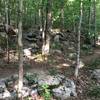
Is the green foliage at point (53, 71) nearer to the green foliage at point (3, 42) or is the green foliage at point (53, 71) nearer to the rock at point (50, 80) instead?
the rock at point (50, 80)

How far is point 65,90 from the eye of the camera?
18.5 meters

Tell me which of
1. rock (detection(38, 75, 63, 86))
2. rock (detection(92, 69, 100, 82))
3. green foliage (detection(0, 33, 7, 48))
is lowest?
rock (detection(92, 69, 100, 82))

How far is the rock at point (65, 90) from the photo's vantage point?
18.0 metres

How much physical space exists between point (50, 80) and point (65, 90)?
4.22 feet

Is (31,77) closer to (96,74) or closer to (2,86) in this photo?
(2,86)

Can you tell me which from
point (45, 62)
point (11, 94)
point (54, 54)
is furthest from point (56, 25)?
point (11, 94)

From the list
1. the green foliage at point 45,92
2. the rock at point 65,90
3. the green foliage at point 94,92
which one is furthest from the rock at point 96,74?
the green foliage at point 45,92

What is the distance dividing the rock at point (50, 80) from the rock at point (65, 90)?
1.37ft

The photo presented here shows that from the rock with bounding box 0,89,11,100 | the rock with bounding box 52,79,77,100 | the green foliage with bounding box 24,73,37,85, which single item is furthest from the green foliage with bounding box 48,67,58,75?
the rock with bounding box 0,89,11,100

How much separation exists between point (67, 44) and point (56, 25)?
781 cm

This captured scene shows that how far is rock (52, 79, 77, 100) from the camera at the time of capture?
Result: 18023mm

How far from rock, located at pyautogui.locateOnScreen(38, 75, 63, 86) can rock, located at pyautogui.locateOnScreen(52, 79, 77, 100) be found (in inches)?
16.5

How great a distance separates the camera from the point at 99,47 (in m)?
33.3

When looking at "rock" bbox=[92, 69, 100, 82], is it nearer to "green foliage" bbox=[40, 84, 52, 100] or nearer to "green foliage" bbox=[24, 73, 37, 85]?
"green foliage" bbox=[24, 73, 37, 85]
